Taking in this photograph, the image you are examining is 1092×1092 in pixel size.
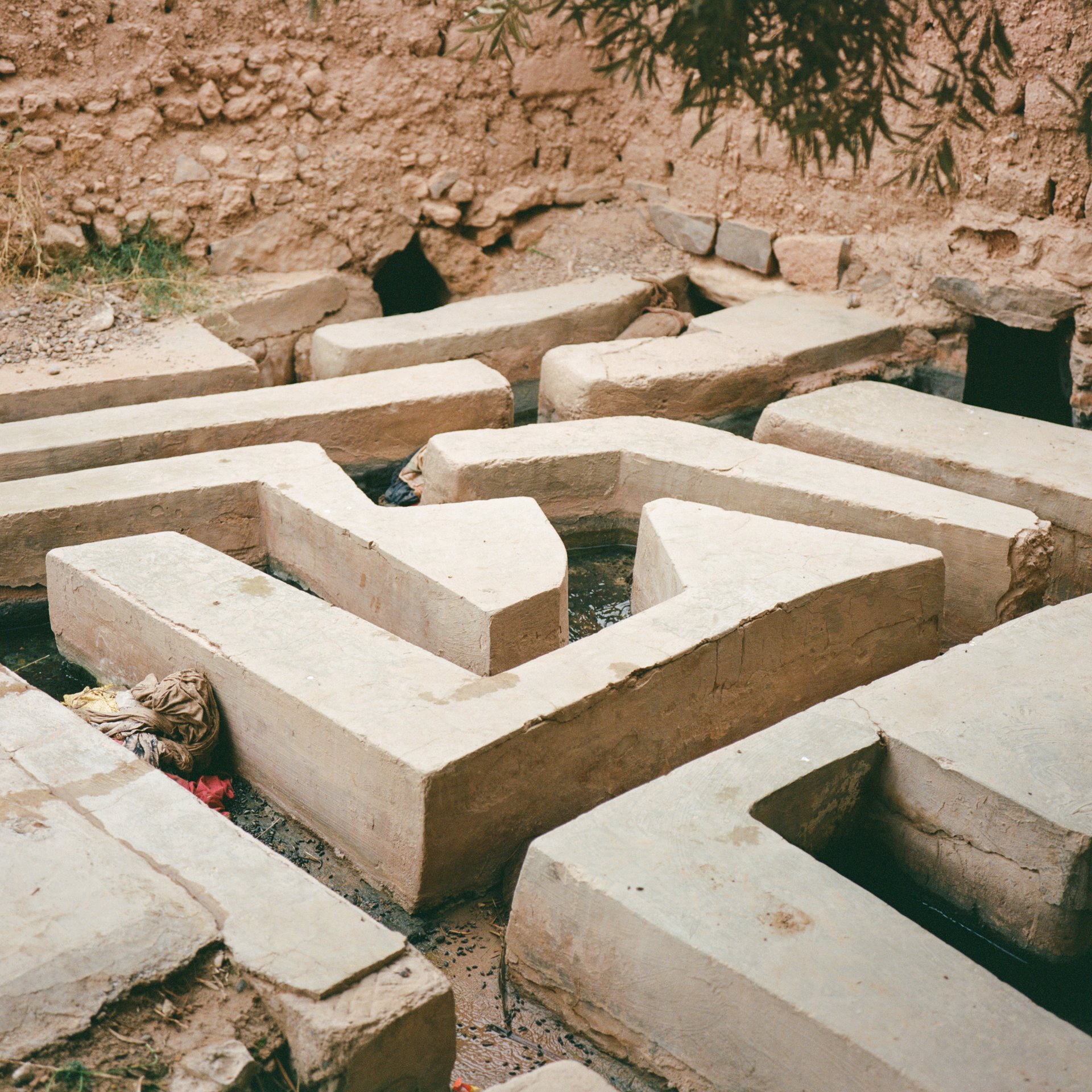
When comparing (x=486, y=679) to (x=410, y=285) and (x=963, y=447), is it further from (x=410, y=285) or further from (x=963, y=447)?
(x=410, y=285)

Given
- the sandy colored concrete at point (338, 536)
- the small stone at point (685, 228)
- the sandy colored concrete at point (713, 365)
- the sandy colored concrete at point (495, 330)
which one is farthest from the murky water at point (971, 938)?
the small stone at point (685, 228)

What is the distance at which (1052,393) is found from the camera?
18.2 feet

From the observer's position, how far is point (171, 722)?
10.0ft

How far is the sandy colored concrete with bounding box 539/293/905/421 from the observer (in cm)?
501

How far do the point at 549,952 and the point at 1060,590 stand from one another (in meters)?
2.64

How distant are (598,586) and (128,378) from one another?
92.1 inches

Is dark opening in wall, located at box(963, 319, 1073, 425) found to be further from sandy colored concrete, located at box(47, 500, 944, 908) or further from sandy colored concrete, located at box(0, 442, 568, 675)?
sandy colored concrete, located at box(0, 442, 568, 675)

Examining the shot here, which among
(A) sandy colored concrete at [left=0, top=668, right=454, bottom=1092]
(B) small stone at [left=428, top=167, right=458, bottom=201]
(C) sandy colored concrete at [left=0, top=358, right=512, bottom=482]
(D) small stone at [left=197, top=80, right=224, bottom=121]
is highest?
(D) small stone at [left=197, top=80, right=224, bottom=121]

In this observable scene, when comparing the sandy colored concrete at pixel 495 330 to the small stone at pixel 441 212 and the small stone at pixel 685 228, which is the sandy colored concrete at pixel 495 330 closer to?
the small stone at pixel 685 228

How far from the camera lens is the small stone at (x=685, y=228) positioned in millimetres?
6582

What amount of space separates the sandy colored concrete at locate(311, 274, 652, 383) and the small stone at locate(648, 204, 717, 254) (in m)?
0.61

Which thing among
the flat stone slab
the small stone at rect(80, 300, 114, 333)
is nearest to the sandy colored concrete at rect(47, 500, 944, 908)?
the flat stone slab

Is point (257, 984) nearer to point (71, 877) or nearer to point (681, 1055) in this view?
point (71, 877)

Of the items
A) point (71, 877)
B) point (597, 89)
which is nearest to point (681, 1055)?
point (71, 877)
